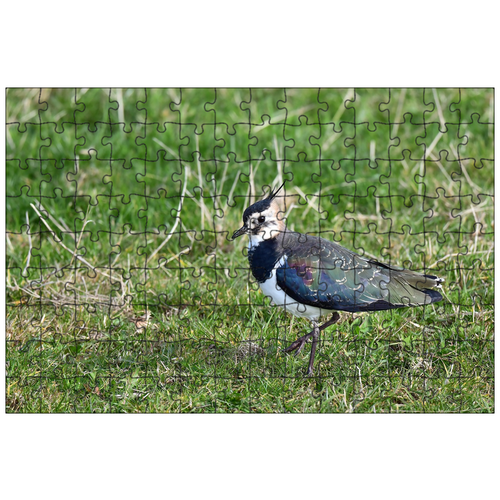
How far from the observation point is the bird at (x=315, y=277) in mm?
6703

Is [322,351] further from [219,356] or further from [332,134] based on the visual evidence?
[332,134]

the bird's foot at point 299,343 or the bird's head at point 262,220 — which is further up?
the bird's head at point 262,220

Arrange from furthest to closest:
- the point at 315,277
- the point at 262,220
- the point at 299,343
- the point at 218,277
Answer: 1. the point at 218,277
2. the point at 299,343
3. the point at 262,220
4. the point at 315,277

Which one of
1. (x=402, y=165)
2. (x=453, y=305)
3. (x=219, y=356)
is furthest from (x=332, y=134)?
(x=219, y=356)

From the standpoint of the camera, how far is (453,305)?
747 cm

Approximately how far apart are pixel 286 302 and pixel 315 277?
0.35m

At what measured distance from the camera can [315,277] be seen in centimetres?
669

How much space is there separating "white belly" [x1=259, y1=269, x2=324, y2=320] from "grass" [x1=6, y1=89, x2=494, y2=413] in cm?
39

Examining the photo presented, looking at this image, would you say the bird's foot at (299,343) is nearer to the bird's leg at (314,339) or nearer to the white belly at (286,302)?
the bird's leg at (314,339)

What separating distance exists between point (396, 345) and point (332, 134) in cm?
414

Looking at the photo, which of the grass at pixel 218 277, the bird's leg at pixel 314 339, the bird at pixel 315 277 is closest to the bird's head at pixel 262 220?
the bird at pixel 315 277

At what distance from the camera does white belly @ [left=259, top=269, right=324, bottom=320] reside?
22.1 feet

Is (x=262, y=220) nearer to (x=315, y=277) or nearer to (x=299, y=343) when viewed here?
(x=315, y=277)

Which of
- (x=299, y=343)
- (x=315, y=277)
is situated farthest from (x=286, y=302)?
(x=299, y=343)
